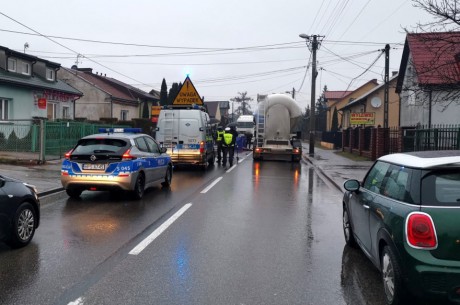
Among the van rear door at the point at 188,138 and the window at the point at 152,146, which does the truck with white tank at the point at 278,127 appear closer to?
the van rear door at the point at 188,138

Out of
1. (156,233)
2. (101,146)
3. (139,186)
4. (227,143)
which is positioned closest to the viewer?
(156,233)

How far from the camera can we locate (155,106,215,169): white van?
17.4 m

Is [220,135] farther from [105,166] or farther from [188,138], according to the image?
[105,166]

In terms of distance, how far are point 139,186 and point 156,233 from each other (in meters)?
3.58

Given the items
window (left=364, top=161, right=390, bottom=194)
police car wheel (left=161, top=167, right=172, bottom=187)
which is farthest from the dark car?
police car wheel (left=161, top=167, right=172, bottom=187)

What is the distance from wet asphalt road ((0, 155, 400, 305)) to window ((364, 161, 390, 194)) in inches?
39.0

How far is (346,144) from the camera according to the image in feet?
117

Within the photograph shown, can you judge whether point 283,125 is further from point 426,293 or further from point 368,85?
point 368,85

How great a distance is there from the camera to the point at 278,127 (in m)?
24.0

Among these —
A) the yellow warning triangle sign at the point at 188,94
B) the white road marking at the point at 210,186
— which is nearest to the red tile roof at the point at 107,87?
the yellow warning triangle sign at the point at 188,94

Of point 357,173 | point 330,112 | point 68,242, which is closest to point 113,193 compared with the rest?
point 68,242

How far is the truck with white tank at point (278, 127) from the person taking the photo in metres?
24.0

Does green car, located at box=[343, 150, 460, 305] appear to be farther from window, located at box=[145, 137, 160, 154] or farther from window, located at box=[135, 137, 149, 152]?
window, located at box=[145, 137, 160, 154]

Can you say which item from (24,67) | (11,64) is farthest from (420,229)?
(24,67)
